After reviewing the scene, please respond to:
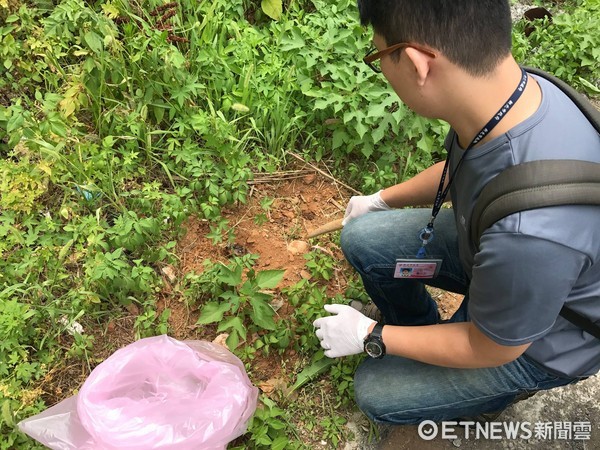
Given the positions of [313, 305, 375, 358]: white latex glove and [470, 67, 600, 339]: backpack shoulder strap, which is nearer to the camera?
[470, 67, 600, 339]: backpack shoulder strap

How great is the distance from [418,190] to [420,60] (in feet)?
2.88

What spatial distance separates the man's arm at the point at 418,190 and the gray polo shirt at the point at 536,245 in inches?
19.9

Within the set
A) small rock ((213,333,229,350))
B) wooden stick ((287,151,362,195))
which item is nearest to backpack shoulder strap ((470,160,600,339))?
small rock ((213,333,229,350))

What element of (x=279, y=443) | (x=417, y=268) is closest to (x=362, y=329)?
(x=417, y=268)

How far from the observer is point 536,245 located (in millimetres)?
1138

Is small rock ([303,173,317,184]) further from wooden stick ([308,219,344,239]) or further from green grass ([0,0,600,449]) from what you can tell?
wooden stick ([308,219,344,239])

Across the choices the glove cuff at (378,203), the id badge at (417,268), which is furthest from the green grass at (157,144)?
the id badge at (417,268)

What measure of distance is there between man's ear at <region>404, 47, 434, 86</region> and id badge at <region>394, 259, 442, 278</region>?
34.1 inches

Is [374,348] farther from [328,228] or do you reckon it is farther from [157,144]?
[157,144]

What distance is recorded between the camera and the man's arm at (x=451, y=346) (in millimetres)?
1388

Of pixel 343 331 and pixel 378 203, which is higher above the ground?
pixel 378 203

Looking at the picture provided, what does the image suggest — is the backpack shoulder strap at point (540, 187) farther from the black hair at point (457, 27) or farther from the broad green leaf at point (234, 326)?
the broad green leaf at point (234, 326)

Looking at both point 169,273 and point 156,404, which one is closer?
point 156,404

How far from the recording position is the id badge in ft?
6.26
